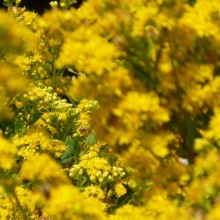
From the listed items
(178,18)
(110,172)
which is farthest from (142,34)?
(110,172)

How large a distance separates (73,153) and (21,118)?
0.35 metres

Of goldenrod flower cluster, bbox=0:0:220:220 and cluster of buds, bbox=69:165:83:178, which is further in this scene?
cluster of buds, bbox=69:165:83:178

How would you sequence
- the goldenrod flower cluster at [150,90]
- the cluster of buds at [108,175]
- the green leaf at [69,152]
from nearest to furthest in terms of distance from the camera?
1. the goldenrod flower cluster at [150,90]
2. the cluster of buds at [108,175]
3. the green leaf at [69,152]

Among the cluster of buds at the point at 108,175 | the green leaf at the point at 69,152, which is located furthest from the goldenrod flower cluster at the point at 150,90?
the green leaf at the point at 69,152

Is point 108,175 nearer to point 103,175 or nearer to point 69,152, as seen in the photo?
point 103,175

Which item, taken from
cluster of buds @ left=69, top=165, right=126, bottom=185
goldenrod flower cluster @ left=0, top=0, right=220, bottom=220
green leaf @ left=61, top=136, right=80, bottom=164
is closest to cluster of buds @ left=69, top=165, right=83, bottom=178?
cluster of buds @ left=69, top=165, right=126, bottom=185

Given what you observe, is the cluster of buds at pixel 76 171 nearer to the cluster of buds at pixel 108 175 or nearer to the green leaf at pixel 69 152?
the cluster of buds at pixel 108 175

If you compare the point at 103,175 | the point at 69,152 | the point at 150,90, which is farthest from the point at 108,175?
the point at 150,90

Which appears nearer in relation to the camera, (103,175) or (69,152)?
(103,175)

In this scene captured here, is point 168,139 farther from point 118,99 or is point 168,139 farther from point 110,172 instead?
point 110,172

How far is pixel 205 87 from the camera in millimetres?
1465

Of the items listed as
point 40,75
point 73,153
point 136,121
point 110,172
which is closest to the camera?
point 136,121

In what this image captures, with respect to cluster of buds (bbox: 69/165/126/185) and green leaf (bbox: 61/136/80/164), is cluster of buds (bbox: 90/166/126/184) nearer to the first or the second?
cluster of buds (bbox: 69/165/126/185)

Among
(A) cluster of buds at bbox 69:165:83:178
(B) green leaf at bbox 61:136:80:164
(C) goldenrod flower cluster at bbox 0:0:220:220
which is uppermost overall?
(C) goldenrod flower cluster at bbox 0:0:220:220
